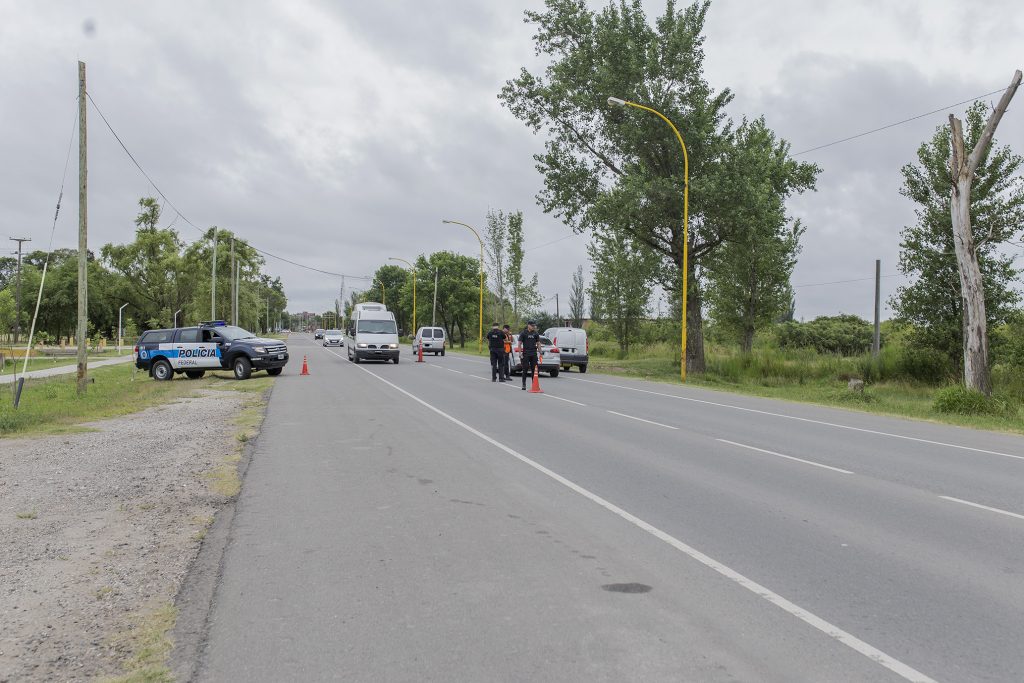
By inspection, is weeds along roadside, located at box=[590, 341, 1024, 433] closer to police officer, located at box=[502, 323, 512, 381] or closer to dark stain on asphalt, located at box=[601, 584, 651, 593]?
police officer, located at box=[502, 323, 512, 381]

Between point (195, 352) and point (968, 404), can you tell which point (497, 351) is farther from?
point (968, 404)

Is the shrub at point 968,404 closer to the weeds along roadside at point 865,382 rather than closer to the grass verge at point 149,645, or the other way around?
the weeds along roadside at point 865,382

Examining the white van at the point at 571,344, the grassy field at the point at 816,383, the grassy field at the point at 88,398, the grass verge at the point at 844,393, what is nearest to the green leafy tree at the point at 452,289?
the grassy field at the point at 816,383

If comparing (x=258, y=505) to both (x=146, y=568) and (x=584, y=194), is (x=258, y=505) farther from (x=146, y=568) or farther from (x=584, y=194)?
(x=584, y=194)

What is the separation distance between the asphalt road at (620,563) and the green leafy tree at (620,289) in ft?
113

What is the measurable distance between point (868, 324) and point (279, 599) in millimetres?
72010

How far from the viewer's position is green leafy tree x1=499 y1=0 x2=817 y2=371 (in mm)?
29906

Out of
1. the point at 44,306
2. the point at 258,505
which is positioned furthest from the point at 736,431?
the point at 44,306

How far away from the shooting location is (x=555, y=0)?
33.8 meters

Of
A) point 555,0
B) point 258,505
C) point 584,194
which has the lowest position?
point 258,505

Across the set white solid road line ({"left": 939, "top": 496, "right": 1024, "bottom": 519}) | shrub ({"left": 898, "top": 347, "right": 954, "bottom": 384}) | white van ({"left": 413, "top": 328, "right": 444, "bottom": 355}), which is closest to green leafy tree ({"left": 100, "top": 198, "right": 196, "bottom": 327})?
white van ({"left": 413, "top": 328, "right": 444, "bottom": 355})

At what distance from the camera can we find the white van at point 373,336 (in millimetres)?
35375

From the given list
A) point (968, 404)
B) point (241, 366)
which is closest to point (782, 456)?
point (968, 404)

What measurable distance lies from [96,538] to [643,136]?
27.9 m
